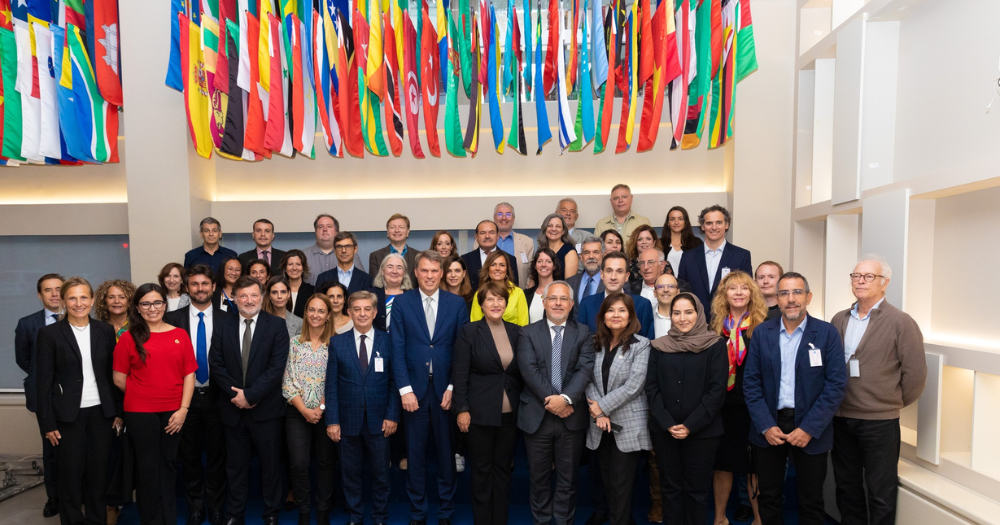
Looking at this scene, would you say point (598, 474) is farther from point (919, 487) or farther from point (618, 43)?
point (618, 43)

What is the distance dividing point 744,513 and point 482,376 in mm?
2102

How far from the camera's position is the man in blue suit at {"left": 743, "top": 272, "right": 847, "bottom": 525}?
11.7 feet

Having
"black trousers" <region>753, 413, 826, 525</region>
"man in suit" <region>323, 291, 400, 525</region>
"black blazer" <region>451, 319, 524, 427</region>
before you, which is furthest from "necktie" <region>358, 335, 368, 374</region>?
"black trousers" <region>753, 413, 826, 525</region>

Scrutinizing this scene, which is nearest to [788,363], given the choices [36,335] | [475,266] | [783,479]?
[783,479]

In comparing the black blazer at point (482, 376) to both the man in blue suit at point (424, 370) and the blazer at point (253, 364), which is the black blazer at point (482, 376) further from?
the blazer at point (253, 364)

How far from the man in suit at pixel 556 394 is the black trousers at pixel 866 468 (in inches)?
61.5

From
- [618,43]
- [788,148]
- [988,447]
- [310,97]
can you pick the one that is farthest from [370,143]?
[988,447]

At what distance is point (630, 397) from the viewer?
378cm

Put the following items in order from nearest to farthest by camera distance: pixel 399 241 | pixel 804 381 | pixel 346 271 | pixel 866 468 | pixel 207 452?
1. pixel 804 381
2. pixel 866 468
3. pixel 207 452
4. pixel 346 271
5. pixel 399 241

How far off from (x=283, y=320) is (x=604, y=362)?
221 cm

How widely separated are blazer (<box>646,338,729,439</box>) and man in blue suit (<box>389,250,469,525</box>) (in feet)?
4.63

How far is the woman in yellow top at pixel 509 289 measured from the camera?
4.35 metres

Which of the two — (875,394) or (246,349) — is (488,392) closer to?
(246,349)

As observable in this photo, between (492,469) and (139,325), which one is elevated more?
(139,325)
